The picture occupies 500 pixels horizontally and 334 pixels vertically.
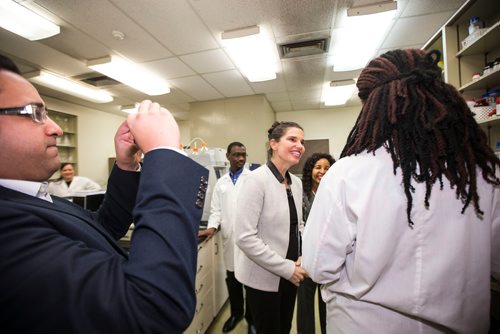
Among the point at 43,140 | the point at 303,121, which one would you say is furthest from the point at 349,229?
the point at 303,121

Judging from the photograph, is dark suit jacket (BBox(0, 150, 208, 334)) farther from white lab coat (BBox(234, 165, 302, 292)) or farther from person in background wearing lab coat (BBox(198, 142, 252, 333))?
person in background wearing lab coat (BBox(198, 142, 252, 333))

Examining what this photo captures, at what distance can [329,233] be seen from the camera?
29.2 inches

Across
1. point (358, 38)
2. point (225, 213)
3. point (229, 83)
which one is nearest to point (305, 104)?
point (229, 83)

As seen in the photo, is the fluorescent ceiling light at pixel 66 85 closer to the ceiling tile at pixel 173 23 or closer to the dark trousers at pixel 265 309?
the ceiling tile at pixel 173 23

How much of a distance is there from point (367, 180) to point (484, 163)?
0.33 m

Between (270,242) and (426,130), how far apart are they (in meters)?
1.01

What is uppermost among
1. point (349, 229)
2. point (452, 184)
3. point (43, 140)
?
point (43, 140)

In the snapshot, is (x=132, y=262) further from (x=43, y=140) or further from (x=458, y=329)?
(x=458, y=329)

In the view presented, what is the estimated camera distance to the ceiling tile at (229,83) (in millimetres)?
3465

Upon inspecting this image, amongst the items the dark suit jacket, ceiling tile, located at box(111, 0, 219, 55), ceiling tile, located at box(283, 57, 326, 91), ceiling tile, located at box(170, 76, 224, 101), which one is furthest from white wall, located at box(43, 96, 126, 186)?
the dark suit jacket

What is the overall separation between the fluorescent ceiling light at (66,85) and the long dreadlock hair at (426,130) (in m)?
4.09

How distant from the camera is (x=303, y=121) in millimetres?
5895

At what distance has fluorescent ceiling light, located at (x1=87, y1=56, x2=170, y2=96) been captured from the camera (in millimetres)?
2828

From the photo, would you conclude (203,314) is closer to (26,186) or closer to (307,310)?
(307,310)
